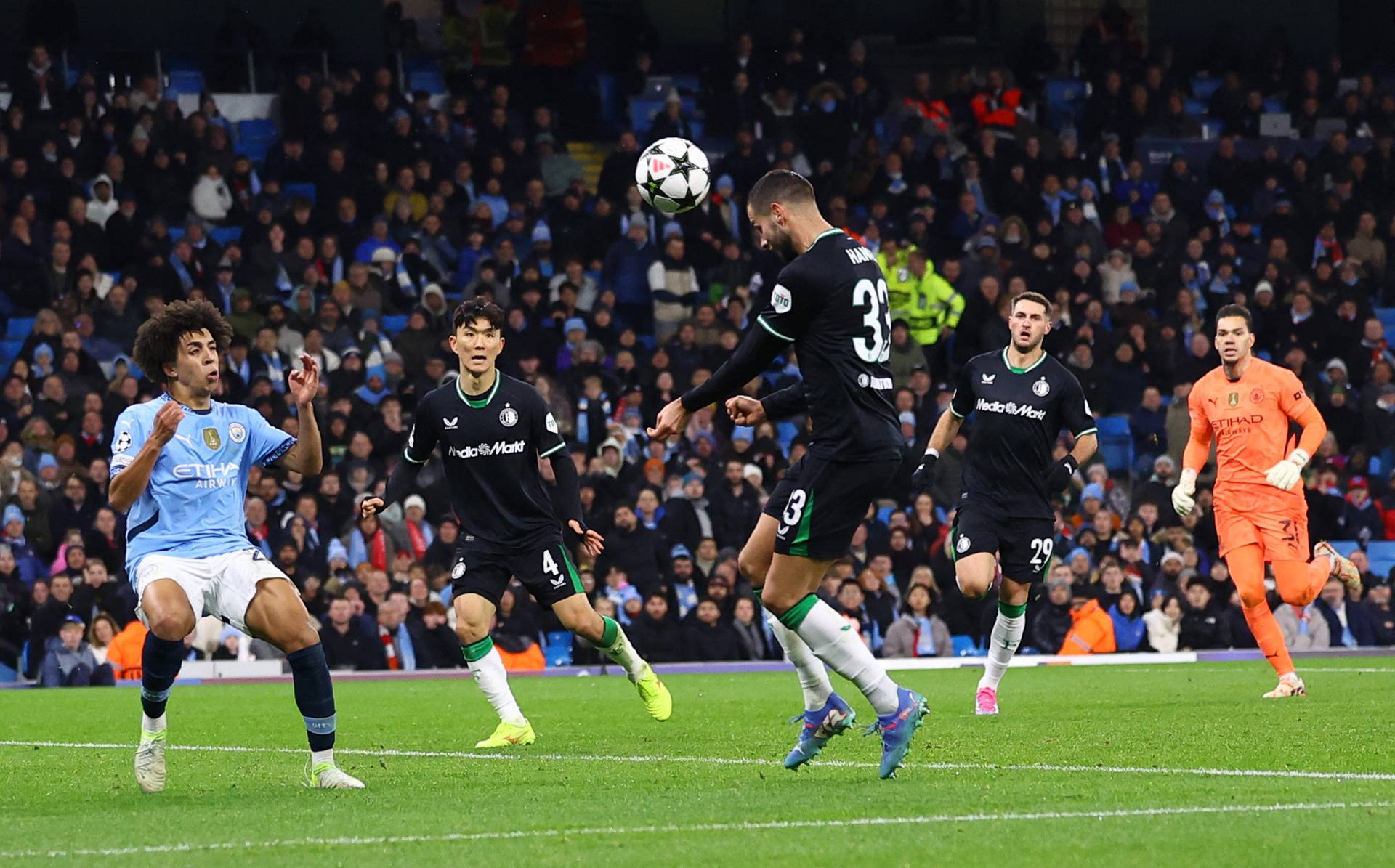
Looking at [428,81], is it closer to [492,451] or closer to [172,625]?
[492,451]

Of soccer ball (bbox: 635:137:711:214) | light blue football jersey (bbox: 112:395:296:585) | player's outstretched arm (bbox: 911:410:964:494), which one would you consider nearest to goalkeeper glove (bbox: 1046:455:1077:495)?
player's outstretched arm (bbox: 911:410:964:494)

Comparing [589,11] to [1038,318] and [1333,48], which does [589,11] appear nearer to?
[1333,48]

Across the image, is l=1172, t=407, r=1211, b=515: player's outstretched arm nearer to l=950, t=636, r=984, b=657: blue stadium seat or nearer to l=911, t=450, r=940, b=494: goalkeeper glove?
l=911, t=450, r=940, b=494: goalkeeper glove

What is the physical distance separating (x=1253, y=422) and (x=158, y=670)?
27.5 feet

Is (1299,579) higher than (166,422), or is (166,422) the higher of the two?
(166,422)

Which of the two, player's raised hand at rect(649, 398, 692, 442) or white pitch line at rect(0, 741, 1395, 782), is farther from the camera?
white pitch line at rect(0, 741, 1395, 782)

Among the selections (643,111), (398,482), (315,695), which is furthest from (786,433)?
(315,695)

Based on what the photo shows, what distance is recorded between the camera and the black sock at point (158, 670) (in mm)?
8523

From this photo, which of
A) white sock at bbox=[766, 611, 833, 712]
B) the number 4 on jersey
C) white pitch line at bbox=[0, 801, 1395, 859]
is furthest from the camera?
white sock at bbox=[766, 611, 833, 712]

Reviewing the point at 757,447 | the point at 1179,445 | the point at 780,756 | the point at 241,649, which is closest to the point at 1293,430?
the point at 1179,445

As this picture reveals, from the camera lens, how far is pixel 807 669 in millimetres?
8961

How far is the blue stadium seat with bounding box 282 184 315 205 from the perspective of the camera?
2678cm

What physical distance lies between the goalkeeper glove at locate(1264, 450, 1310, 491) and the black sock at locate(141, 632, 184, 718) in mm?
7833

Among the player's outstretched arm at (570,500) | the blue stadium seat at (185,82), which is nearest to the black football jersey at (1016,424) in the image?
the player's outstretched arm at (570,500)
